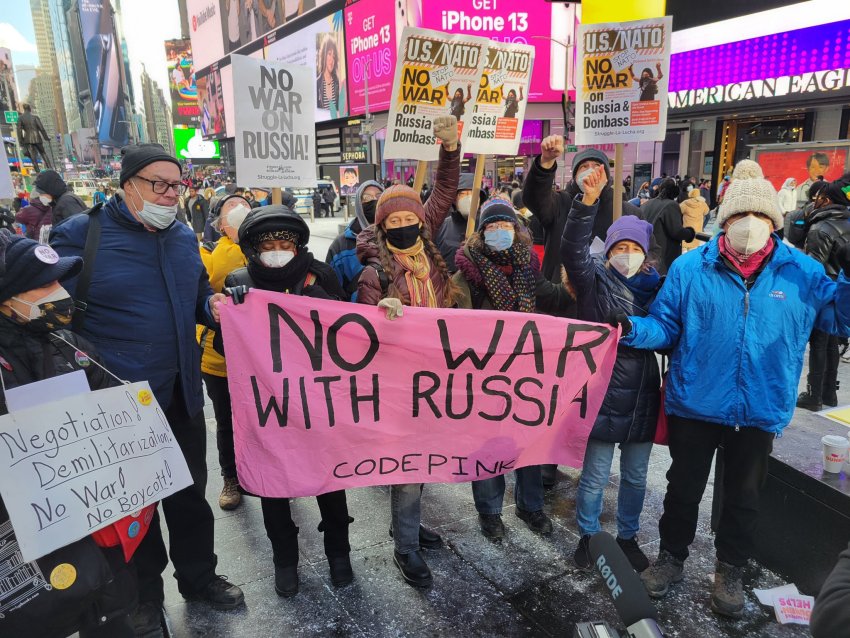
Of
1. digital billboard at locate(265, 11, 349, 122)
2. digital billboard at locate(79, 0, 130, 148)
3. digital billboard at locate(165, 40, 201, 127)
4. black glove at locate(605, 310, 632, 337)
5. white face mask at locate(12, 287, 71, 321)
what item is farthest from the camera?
digital billboard at locate(165, 40, 201, 127)

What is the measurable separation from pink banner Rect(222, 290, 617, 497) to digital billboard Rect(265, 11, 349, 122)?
107 feet

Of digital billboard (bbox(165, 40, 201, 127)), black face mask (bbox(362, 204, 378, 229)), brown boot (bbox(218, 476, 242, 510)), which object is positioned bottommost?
brown boot (bbox(218, 476, 242, 510))

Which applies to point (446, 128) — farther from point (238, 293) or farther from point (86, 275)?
point (86, 275)

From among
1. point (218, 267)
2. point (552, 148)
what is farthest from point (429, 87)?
point (218, 267)

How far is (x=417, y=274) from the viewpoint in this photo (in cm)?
297

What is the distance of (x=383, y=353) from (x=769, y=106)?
2019 cm

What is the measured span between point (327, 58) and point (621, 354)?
1466 inches

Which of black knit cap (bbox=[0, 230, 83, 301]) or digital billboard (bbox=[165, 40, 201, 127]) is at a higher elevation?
digital billboard (bbox=[165, 40, 201, 127])

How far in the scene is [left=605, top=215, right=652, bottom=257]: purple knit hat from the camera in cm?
277

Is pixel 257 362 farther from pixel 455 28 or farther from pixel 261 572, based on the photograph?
pixel 455 28

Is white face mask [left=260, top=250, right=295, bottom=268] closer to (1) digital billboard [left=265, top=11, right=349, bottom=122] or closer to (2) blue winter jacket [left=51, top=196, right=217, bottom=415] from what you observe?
(2) blue winter jacket [left=51, top=196, right=217, bottom=415]

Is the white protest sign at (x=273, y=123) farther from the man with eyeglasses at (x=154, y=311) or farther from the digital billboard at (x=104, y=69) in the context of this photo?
the digital billboard at (x=104, y=69)

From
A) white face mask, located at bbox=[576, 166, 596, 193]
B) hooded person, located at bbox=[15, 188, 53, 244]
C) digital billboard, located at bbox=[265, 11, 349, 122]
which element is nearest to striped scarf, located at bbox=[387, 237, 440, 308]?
white face mask, located at bbox=[576, 166, 596, 193]

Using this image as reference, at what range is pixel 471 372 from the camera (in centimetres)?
292
